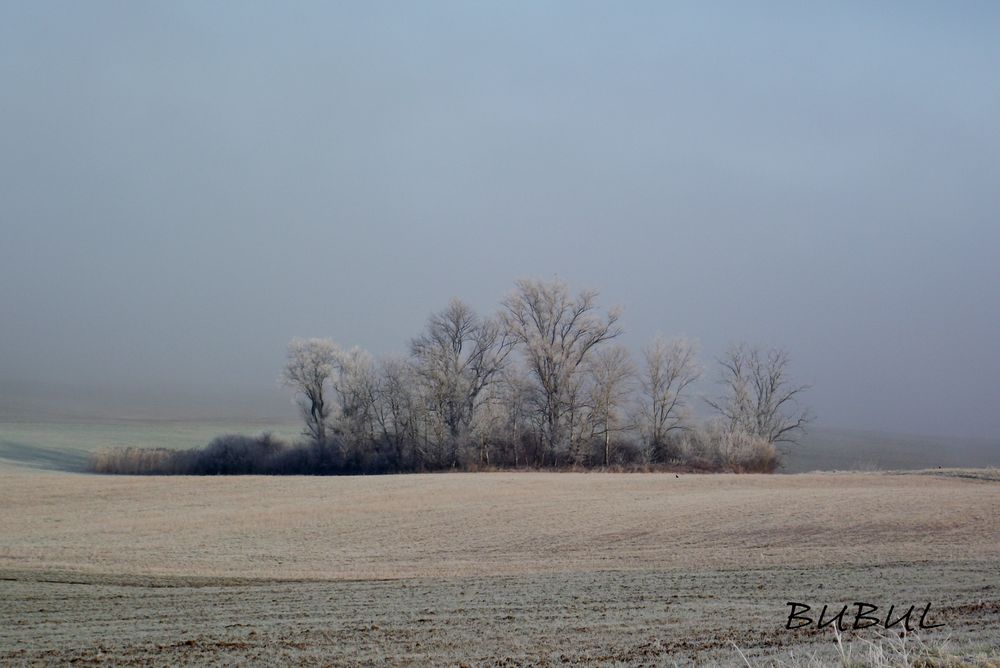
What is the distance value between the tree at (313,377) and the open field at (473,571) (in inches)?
924

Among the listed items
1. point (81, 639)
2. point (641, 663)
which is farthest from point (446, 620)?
point (81, 639)

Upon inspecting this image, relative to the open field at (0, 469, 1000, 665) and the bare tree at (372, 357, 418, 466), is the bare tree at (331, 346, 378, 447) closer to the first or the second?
the bare tree at (372, 357, 418, 466)

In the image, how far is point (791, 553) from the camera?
16.1 meters

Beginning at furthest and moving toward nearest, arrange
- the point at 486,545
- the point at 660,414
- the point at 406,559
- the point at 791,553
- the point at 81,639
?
the point at 660,414
the point at 486,545
the point at 406,559
the point at 791,553
the point at 81,639

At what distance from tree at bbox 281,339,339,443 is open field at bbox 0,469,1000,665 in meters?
23.5

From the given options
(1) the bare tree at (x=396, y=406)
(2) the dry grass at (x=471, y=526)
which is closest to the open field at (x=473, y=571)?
(2) the dry grass at (x=471, y=526)

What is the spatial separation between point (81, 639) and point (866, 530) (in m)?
16.7

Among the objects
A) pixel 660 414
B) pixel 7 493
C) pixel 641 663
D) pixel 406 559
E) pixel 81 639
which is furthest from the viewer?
pixel 660 414

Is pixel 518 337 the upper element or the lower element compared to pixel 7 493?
upper

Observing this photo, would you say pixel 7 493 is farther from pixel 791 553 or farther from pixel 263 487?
pixel 791 553

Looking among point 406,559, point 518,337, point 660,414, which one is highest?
point 518,337

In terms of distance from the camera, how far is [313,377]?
5453cm

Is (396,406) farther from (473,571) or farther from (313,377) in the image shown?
(473,571)

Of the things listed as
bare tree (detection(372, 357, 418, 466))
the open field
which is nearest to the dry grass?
the open field
